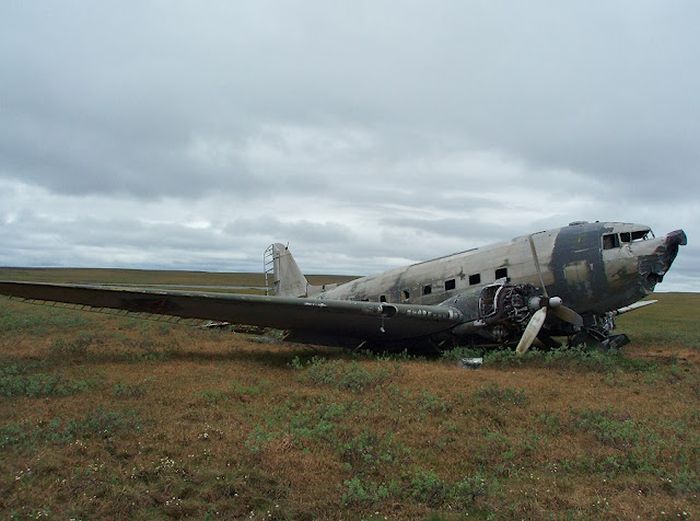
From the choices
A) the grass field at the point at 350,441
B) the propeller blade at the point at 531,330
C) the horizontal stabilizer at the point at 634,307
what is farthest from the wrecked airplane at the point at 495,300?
the horizontal stabilizer at the point at 634,307

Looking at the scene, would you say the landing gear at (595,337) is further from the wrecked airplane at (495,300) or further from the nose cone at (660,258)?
the nose cone at (660,258)

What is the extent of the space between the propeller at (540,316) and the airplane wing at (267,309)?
2130 millimetres

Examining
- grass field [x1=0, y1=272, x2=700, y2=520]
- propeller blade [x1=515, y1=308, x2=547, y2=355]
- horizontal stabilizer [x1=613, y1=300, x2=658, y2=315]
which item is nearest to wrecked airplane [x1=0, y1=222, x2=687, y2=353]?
propeller blade [x1=515, y1=308, x2=547, y2=355]

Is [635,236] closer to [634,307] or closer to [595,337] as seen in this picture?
[595,337]

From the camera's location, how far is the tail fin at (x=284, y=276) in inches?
915

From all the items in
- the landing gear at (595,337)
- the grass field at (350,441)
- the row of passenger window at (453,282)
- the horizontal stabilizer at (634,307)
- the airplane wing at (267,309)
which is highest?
the row of passenger window at (453,282)

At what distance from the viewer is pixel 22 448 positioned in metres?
6.60

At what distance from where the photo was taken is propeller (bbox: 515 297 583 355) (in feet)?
43.6

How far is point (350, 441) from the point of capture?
7.16 m

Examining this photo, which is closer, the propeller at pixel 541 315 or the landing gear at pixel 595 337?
the propeller at pixel 541 315

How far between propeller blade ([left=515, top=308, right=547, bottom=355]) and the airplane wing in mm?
2110

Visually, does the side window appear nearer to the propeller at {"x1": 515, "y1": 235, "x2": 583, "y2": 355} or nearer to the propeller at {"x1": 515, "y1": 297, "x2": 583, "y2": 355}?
the propeller at {"x1": 515, "y1": 235, "x2": 583, "y2": 355}

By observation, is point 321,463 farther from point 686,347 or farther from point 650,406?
point 686,347

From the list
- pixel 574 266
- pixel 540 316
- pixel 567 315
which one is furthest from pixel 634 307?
pixel 540 316
